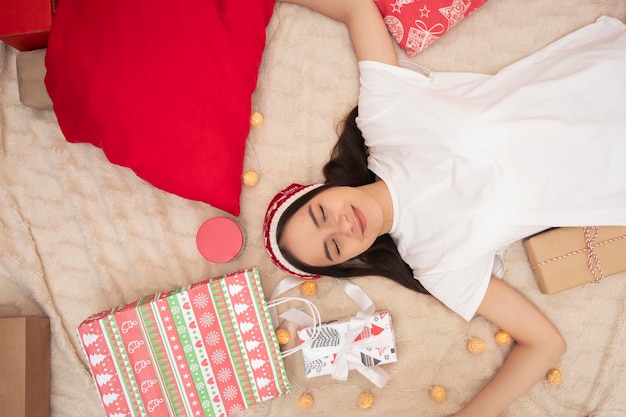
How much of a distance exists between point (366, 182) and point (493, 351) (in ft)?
2.08

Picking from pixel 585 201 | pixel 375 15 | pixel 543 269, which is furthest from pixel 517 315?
pixel 375 15

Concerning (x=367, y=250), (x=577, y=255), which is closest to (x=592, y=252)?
(x=577, y=255)

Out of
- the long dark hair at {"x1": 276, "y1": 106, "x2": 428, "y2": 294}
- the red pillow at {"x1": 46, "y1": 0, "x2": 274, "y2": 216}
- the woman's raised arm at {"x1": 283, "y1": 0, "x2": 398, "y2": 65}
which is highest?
the woman's raised arm at {"x1": 283, "y1": 0, "x2": 398, "y2": 65}

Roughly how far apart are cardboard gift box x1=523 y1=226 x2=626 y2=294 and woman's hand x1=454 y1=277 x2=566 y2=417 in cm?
11

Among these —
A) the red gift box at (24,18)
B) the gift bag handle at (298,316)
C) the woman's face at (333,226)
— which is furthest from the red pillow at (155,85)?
the gift bag handle at (298,316)

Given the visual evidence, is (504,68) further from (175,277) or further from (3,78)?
(3,78)

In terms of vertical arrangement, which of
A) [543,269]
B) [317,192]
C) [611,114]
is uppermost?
[611,114]

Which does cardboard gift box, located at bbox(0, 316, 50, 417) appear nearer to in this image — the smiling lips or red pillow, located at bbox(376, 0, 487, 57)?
the smiling lips

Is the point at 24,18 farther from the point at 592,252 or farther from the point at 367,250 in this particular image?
the point at 592,252

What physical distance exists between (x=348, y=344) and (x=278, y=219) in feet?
1.39

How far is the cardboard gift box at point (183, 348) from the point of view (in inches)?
49.1

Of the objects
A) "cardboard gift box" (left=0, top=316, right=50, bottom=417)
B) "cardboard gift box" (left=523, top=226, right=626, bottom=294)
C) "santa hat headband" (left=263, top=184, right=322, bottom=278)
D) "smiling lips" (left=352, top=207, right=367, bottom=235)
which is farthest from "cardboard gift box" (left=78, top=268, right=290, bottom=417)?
"cardboard gift box" (left=523, top=226, right=626, bottom=294)

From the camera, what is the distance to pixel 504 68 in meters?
1.41

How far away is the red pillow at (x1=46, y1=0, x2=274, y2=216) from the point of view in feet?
4.02
